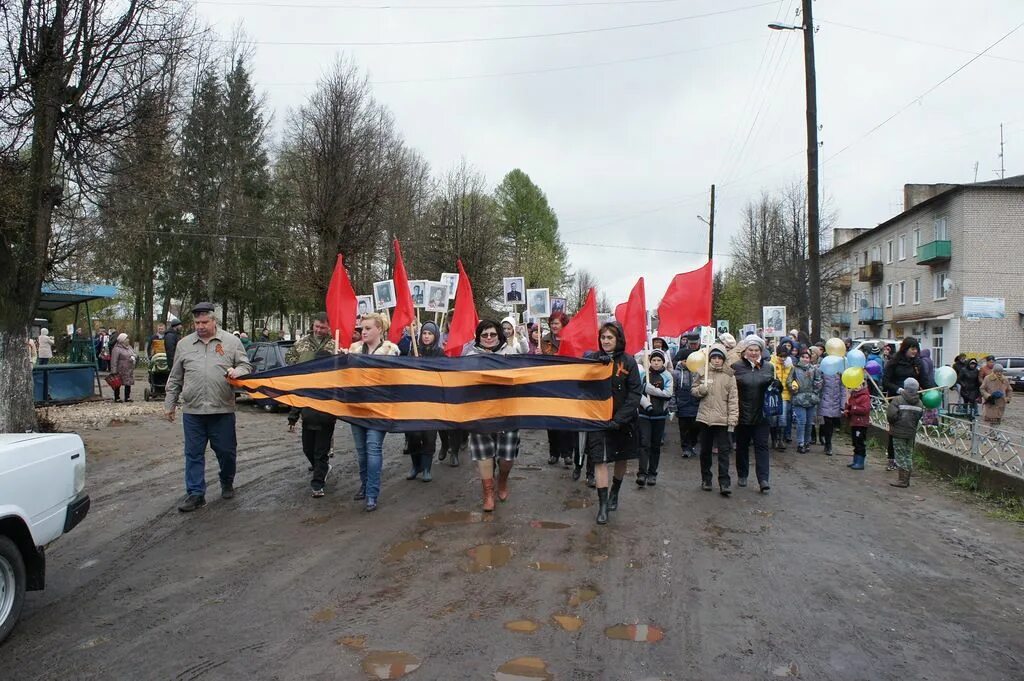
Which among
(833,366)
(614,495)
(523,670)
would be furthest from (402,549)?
(833,366)

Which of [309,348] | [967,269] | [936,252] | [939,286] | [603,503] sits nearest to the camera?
[603,503]

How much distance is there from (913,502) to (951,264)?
135ft

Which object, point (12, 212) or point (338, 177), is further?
point (338, 177)

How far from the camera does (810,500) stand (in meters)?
8.10

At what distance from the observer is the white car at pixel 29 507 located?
4016mm

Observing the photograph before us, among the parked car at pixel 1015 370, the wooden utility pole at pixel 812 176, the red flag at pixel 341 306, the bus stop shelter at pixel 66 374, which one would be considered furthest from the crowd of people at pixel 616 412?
the parked car at pixel 1015 370

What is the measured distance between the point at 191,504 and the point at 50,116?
6465 millimetres

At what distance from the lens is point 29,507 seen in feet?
13.6

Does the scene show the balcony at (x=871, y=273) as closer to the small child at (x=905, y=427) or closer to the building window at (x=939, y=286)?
the building window at (x=939, y=286)

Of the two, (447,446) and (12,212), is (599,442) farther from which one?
(12,212)

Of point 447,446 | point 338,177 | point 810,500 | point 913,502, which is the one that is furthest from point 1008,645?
point 338,177

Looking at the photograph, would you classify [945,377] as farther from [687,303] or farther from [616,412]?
[616,412]

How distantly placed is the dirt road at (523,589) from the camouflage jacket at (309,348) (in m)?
1.57

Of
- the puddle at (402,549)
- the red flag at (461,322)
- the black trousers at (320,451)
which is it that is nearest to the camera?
the puddle at (402,549)
